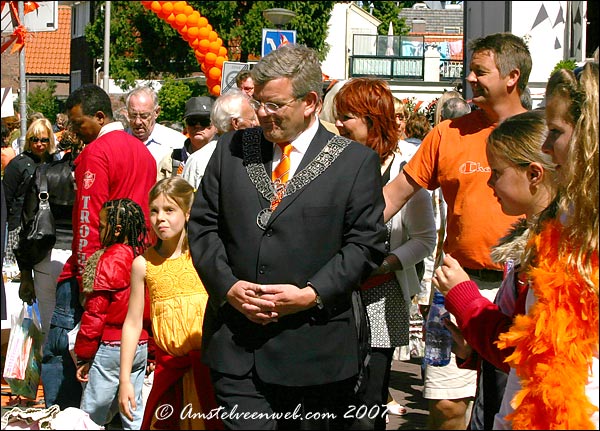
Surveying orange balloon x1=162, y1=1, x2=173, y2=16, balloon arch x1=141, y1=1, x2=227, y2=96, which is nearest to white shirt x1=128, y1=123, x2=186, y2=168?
balloon arch x1=141, y1=1, x2=227, y2=96

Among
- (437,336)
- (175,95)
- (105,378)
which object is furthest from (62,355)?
(175,95)

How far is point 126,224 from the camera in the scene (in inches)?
209

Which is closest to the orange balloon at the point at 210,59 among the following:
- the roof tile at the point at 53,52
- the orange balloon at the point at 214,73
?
the orange balloon at the point at 214,73

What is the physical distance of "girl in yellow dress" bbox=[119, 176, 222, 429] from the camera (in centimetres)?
425

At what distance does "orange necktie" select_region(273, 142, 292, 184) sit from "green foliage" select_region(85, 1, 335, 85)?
1605 inches

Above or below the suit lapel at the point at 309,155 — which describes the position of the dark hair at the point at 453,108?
above

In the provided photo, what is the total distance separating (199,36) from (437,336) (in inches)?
603

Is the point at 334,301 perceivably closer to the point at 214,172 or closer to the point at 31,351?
the point at 214,172

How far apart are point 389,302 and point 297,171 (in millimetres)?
1255

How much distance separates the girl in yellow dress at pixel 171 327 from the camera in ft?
13.9

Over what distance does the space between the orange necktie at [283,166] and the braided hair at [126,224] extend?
5.78ft

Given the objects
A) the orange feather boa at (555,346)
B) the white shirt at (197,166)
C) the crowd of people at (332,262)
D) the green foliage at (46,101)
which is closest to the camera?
the orange feather boa at (555,346)

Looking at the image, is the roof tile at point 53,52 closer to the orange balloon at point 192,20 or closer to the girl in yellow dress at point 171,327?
the orange balloon at point 192,20

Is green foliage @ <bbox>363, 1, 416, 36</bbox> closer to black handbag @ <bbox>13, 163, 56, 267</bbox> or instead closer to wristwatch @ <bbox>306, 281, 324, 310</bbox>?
black handbag @ <bbox>13, 163, 56, 267</bbox>
